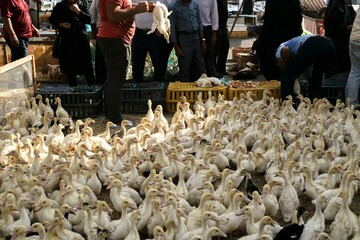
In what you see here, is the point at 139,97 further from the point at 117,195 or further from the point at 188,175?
the point at 117,195

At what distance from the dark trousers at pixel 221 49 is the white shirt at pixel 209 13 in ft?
2.39

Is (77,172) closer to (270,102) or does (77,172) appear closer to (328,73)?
(270,102)

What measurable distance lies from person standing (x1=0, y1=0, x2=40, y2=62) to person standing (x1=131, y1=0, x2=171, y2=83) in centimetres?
132

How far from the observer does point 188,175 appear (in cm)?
Result: 488

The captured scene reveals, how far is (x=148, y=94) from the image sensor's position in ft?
25.1

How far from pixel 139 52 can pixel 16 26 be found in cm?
154

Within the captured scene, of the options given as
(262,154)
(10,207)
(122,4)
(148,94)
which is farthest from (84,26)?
(10,207)

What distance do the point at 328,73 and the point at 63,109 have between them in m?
3.50

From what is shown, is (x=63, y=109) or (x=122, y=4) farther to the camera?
(x=63, y=109)

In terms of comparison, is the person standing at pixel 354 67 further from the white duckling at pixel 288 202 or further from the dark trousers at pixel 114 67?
the white duckling at pixel 288 202

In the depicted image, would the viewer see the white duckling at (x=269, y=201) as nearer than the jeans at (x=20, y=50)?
Yes

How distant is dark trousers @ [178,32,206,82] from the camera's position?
818cm

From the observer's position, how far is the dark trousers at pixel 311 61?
692cm

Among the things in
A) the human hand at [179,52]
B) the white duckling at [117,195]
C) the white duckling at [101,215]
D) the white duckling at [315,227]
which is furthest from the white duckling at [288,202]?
the human hand at [179,52]
